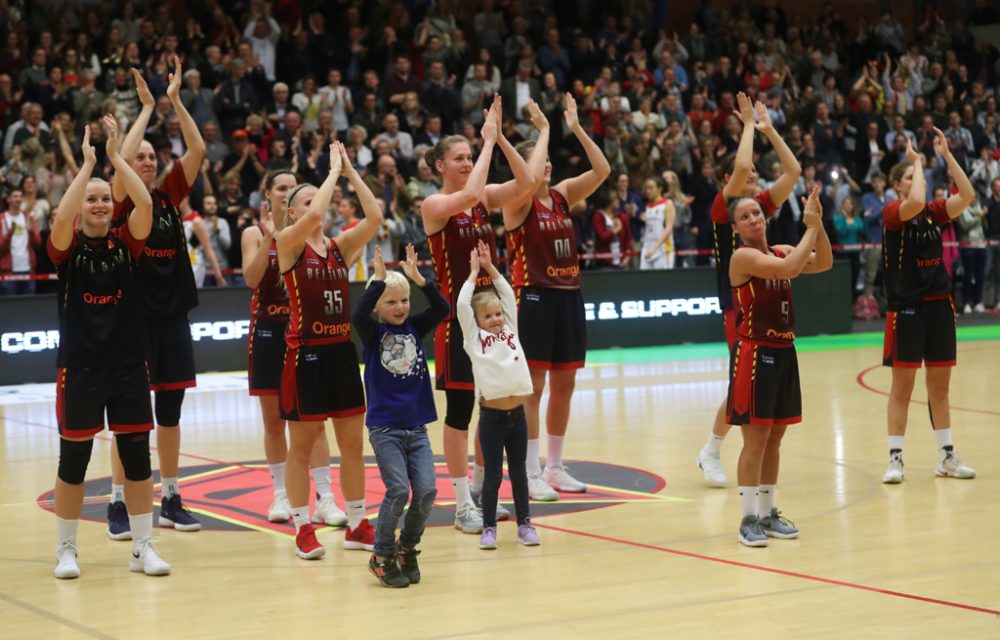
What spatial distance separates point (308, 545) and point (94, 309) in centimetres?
162

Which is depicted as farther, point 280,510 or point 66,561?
point 280,510

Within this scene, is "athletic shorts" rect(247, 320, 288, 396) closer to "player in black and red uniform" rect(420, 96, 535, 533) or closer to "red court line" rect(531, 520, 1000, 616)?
"player in black and red uniform" rect(420, 96, 535, 533)

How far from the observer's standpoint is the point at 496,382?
7496mm

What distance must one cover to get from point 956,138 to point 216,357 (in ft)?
47.5

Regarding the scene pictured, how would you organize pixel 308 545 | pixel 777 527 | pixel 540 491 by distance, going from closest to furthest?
pixel 308 545 → pixel 777 527 → pixel 540 491

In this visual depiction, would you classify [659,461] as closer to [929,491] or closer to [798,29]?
[929,491]

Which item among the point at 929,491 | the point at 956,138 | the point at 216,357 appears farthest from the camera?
the point at 956,138

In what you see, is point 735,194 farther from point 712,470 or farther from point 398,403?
point 398,403

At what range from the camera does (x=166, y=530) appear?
8.35 meters

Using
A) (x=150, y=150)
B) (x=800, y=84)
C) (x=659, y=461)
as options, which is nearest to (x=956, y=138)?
(x=800, y=84)

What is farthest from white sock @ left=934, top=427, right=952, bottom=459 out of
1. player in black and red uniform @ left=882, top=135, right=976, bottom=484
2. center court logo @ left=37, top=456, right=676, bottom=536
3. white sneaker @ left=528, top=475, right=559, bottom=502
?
white sneaker @ left=528, top=475, right=559, bottom=502

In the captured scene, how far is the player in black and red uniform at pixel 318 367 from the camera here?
7465mm

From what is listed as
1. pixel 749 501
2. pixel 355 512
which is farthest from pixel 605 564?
pixel 355 512

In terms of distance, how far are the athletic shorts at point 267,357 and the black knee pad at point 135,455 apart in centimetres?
131
